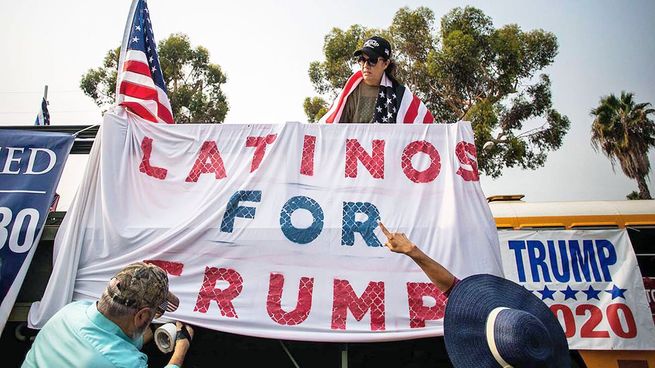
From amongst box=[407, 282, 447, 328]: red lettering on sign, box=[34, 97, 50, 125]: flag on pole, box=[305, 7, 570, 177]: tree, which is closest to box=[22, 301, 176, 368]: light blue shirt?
box=[407, 282, 447, 328]: red lettering on sign

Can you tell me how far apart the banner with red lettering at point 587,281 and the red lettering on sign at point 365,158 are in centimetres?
291

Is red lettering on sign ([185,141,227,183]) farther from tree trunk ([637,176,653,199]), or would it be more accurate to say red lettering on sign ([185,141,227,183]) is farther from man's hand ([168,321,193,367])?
tree trunk ([637,176,653,199])

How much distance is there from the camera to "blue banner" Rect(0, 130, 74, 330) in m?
3.10

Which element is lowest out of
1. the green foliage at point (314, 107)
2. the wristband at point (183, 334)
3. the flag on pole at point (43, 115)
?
the wristband at point (183, 334)

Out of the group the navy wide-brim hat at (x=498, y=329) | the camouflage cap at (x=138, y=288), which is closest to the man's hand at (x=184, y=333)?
the camouflage cap at (x=138, y=288)

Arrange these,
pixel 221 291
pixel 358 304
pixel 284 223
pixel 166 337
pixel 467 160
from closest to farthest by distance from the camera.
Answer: pixel 166 337, pixel 358 304, pixel 221 291, pixel 284 223, pixel 467 160

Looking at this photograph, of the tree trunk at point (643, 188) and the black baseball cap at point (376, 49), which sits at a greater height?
the tree trunk at point (643, 188)

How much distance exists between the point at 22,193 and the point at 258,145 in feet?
5.99

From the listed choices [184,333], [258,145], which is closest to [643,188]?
[258,145]

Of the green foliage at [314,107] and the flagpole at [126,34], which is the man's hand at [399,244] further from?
the green foliage at [314,107]

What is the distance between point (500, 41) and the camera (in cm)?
1521

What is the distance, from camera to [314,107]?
58.4 ft

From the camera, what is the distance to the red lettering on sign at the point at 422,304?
2981 mm

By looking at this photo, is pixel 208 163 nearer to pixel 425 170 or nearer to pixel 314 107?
pixel 425 170
